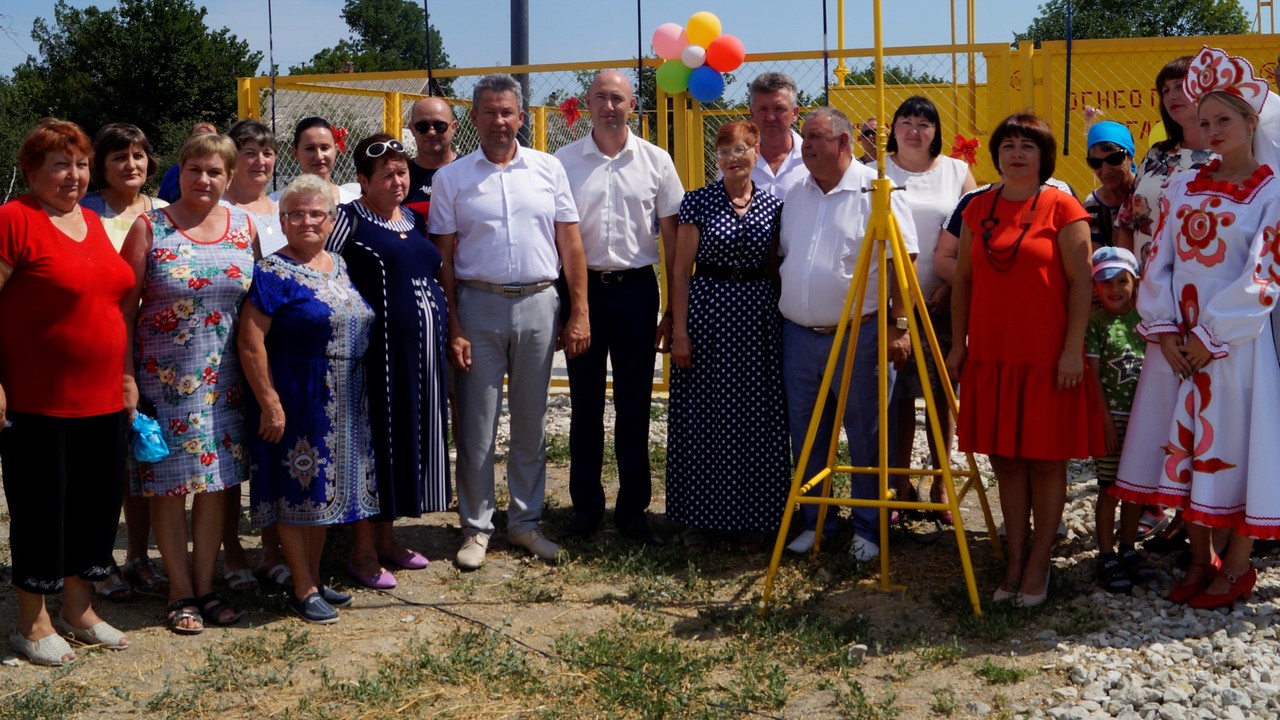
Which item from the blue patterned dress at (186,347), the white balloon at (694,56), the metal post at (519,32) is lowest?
the blue patterned dress at (186,347)

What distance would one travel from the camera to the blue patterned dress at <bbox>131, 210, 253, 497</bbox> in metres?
4.39

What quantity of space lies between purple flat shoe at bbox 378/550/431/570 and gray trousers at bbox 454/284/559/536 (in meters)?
0.24

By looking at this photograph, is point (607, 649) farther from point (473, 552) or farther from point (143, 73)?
point (143, 73)

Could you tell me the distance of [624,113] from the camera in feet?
17.7

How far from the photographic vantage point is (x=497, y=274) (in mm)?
5129

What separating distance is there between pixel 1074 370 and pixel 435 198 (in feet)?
8.65

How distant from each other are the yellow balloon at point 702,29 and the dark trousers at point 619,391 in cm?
206

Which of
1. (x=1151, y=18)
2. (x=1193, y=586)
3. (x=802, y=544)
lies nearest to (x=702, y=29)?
(x=802, y=544)

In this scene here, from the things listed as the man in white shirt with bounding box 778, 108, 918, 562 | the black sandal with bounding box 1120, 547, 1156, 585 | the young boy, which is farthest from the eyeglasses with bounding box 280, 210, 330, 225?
the black sandal with bounding box 1120, 547, 1156, 585

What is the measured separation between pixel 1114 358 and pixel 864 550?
1.29m

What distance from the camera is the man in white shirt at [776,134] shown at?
18.3 feet

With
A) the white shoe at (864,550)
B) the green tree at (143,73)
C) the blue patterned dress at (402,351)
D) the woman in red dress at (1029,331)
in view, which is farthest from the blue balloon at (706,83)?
the green tree at (143,73)

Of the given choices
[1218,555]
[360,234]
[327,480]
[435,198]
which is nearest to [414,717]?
[327,480]

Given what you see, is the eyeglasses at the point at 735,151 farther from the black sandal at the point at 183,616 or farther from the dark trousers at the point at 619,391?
the black sandal at the point at 183,616
